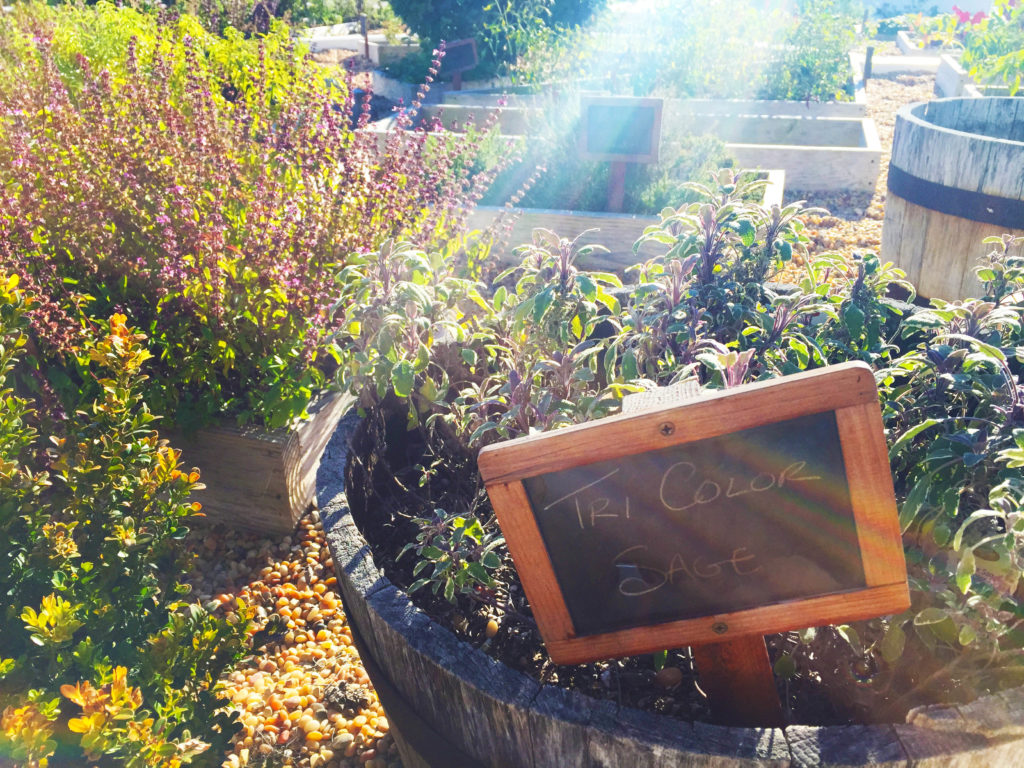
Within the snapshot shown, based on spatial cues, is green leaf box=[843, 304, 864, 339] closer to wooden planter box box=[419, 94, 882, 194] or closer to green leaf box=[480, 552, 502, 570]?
green leaf box=[480, 552, 502, 570]

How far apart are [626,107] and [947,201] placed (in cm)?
209

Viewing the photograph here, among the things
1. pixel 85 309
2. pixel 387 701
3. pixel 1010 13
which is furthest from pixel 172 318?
pixel 1010 13

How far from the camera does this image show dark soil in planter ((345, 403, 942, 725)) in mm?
1653

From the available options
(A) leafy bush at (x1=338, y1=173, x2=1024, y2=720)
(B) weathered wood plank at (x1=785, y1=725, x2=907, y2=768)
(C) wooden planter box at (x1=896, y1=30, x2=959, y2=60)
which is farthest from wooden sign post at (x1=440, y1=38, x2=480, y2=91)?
(C) wooden planter box at (x1=896, y1=30, x2=959, y2=60)

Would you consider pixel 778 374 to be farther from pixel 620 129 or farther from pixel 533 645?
pixel 620 129

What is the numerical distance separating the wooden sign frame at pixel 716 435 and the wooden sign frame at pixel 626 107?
4020mm

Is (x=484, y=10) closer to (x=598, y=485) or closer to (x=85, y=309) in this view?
(x=85, y=309)

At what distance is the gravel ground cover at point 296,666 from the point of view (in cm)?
246

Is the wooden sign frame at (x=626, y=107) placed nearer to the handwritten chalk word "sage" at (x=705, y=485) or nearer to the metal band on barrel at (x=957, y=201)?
the metal band on barrel at (x=957, y=201)

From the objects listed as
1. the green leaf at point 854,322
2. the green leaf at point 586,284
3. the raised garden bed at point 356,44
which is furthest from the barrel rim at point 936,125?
the raised garden bed at point 356,44

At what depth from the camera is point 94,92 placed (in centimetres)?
334

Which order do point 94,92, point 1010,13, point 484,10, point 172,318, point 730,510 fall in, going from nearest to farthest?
point 730,510 < point 172,318 < point 94,92 < point 1010,13 < point 484,10

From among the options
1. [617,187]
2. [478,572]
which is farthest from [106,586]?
[617,187]

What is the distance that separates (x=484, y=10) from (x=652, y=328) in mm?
10239
